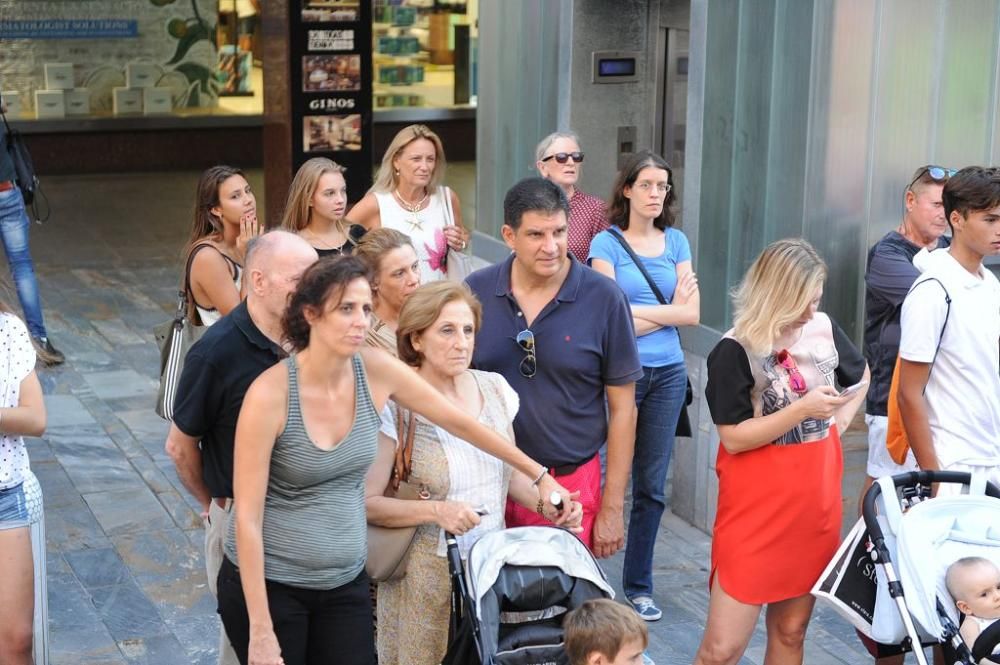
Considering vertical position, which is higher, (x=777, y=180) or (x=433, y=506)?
(x=777, y=180)

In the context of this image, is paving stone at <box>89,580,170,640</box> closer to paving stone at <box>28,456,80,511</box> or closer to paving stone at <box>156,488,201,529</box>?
paving stone at <box>156,488,201,529</box>

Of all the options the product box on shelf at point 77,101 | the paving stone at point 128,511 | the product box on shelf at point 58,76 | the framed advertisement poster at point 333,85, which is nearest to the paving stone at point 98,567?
the paving stone at point 128,511

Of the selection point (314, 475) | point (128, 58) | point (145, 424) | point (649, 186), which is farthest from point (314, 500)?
point (128, 58)

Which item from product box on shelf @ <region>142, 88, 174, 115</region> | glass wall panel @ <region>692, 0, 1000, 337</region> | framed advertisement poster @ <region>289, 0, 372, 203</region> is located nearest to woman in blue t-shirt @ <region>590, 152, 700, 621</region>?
glass wall panel @ <region>692, 0, 1000, 337</region>

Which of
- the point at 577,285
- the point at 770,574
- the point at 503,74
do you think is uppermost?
the point at 503,74

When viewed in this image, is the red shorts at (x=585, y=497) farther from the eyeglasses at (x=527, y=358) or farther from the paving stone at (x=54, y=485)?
the paving stone at (x=54, y=485)

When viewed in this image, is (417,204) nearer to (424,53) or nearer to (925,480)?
(925,480)

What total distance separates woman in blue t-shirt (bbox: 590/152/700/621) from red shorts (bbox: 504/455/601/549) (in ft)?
3.62

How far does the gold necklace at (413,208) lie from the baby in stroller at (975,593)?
11.8 feet

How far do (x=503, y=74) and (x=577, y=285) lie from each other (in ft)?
16.4

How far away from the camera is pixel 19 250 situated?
1056 cm

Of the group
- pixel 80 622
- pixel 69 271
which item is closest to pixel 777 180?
pixel 80 622

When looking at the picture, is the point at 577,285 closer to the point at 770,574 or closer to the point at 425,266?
the point at 770,574

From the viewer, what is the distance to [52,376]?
10.5 m
